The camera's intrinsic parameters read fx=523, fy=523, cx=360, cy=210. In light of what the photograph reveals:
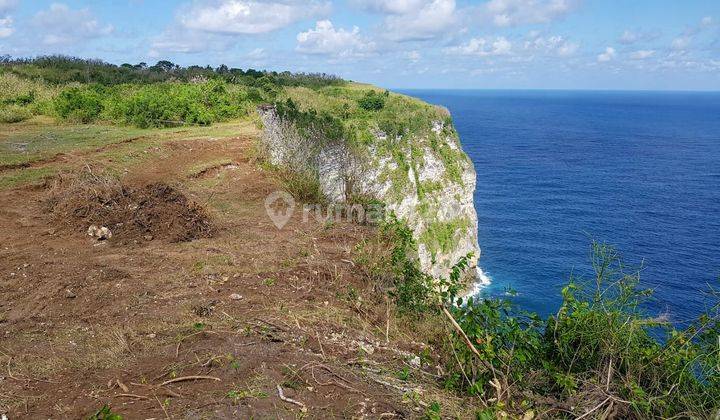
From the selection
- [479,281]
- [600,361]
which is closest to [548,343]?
[600,361]

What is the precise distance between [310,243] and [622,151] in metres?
76.7

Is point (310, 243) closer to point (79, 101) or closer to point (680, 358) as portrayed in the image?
point (680, 358)

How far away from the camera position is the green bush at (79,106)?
2006 centimetres

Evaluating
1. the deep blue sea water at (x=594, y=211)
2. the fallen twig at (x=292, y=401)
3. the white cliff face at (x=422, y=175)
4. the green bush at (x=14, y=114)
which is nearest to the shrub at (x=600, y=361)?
the fallen twig at (x=292, y=401)

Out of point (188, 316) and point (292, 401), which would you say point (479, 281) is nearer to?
point (188, 316)

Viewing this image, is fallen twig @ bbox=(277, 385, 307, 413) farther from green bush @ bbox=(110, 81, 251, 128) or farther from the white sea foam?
the white sea foam

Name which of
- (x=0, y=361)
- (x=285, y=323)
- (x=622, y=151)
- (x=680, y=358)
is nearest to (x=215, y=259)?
(x=285, y=323)

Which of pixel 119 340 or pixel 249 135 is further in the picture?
pixel 249 135

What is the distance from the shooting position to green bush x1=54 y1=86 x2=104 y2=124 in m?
20.1

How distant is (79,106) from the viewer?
67.3 feet

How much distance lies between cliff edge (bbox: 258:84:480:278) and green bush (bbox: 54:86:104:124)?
23.8ft

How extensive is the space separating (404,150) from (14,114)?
1565 cm

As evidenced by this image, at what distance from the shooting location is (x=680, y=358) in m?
4.68

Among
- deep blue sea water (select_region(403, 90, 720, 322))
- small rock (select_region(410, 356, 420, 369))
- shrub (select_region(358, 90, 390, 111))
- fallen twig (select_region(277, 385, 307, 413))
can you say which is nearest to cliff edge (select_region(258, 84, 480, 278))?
shrub (select_region(358, 90, 390, 111))
